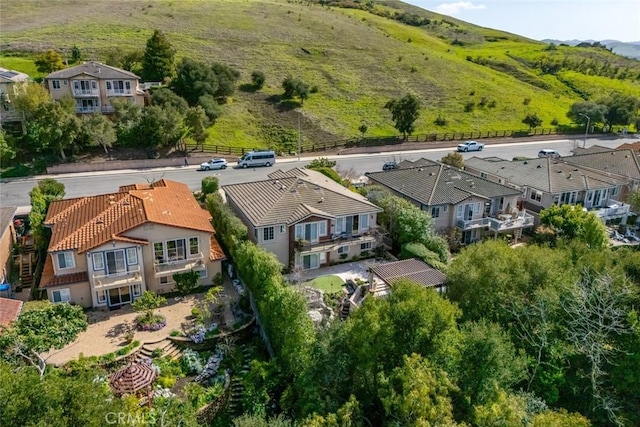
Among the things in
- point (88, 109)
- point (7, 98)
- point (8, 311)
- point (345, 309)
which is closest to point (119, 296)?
point (8, 311)

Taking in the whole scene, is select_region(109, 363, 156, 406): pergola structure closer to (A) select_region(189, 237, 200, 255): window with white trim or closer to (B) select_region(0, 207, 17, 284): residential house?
(A) select_region(189, 237, 200, 255): window with white trim

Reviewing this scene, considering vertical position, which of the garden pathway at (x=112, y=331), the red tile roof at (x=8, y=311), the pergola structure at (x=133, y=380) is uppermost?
the red tile roof at (x=8, y=311)

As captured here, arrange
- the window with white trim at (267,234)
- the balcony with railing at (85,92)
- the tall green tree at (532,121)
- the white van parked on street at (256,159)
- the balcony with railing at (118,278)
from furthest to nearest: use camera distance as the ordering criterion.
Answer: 1. the tall green tree at (532,121)
2. the balcony with railing at (85,92)
3. the white van parked on street at (256,159)
4. the window with white trim at (267,234)
5. the balcony with railing at (118,278)

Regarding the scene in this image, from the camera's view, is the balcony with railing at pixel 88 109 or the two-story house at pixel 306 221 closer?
the two-story house at pixel 306 221

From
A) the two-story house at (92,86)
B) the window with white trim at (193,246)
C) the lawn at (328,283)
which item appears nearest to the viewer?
the window with white trim at (193,246)

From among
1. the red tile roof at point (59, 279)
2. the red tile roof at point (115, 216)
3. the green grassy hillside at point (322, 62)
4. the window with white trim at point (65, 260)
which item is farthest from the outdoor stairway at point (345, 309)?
the green grassy hillside at point (322, 62)

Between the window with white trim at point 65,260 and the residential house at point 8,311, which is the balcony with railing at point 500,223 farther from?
the residential house at point 8,311

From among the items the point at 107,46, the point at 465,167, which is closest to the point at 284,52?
the point at 107,46

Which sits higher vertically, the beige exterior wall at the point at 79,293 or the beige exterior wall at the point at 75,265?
the beige exterior wall at the point at 75,265
